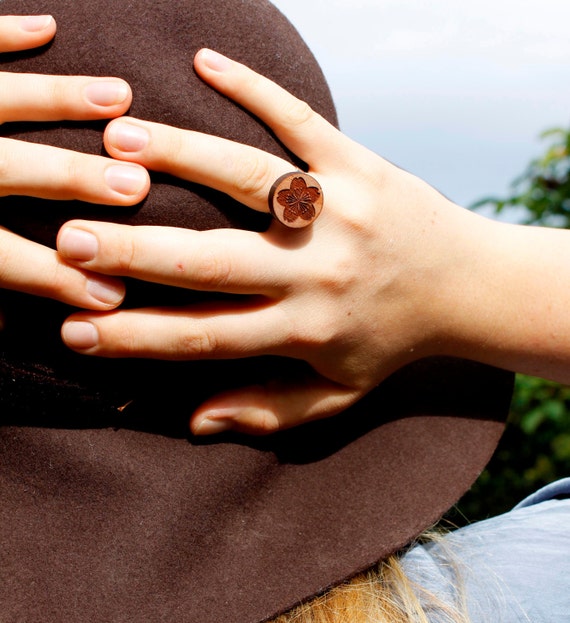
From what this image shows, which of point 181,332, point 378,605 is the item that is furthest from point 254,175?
point 378,605

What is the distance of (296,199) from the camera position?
116 centimetres

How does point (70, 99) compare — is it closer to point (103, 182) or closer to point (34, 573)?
point (103, 182)

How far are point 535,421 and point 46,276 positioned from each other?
2.89 m

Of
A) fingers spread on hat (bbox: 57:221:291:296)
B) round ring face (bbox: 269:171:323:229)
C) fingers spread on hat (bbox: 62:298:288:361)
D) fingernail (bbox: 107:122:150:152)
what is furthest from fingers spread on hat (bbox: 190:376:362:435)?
fingernail (bbox: 107:122:150:152)

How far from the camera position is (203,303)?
124 centimetres

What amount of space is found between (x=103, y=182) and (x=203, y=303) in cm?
27

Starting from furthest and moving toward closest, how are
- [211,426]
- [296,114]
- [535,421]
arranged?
[535,421], [211,426], [296,114]

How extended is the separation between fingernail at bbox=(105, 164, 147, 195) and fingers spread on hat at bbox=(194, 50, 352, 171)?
21 cm

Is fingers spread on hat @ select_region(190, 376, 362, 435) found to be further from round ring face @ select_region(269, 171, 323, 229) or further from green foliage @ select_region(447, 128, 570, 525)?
green foliage @ select_region(447, 128, 570, 525)

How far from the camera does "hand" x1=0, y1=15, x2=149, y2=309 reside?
3.61 feet

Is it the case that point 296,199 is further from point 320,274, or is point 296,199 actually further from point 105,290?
point 105,290

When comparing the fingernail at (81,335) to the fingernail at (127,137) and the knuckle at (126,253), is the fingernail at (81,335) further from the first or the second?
the fingernail at (127,137)

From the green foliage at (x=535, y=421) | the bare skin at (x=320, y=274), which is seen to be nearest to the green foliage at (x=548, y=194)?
the green foliage at (x=535, y=421)

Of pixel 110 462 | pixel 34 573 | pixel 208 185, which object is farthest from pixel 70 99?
pixel 34 573
